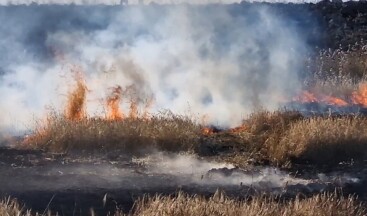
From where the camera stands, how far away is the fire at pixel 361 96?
1713 cm

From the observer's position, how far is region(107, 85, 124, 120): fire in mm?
14383

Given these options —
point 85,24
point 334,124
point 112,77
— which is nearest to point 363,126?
point 334,124

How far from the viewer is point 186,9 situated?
20656 mm

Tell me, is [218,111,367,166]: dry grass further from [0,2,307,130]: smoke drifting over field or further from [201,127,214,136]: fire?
[0,2,307,130]: smoke drifting over field

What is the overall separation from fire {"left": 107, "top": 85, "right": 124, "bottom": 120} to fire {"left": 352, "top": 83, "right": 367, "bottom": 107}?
5686 mm

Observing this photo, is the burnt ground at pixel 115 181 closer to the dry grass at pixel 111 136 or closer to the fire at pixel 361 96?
the dry grass at pixel 111 136

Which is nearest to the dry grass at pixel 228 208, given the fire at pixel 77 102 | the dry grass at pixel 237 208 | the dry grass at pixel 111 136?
the dry grass at pixel 237 208

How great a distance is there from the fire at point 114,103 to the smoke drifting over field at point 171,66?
208mm

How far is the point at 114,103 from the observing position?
1474 centimetres

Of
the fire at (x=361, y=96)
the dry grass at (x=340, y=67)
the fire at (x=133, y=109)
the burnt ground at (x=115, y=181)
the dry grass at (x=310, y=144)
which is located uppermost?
the dry grass at (x=340, y=67)

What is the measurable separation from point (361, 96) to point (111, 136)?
25.2 ft

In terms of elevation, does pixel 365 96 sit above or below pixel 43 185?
above

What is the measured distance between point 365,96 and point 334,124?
17.0 ft

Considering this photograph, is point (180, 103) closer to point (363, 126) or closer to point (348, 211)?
point (363, 126)
